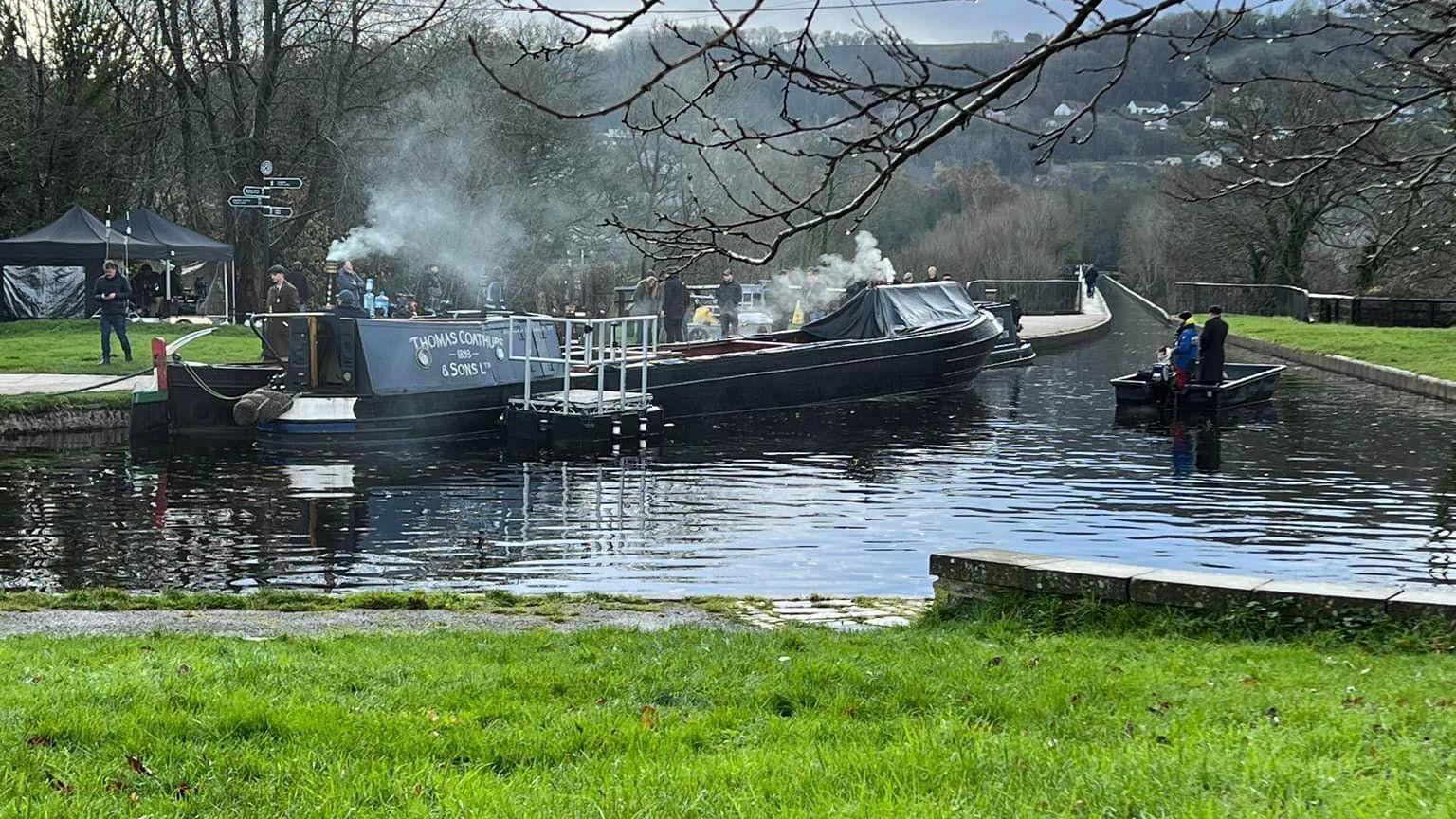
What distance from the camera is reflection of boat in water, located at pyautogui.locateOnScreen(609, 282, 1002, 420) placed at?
84.7 ft

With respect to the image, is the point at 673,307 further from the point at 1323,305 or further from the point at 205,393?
the point at 1323,305

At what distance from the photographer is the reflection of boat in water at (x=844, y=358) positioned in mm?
25812

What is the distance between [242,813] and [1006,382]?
97.7ft

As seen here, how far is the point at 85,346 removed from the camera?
1212 inches

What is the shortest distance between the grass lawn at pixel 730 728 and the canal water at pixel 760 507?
460 centimetres

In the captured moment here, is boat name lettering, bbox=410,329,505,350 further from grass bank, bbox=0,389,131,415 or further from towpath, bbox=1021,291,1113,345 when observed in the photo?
towpath, bbox=1021,291,1113,345

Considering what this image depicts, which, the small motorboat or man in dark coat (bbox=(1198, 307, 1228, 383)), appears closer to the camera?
the small motorboat

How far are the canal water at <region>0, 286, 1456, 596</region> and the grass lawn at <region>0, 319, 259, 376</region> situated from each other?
5.57 m

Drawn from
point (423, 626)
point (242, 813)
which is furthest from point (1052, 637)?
point (242, 813)

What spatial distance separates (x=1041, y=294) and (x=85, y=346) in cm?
4893

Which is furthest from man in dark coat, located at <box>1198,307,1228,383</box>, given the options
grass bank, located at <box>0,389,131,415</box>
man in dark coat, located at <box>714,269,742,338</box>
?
grass bank, located at <box>0,389,131,415</box>

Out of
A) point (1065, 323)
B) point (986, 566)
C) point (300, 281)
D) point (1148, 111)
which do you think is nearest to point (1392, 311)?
point (1065, 323)

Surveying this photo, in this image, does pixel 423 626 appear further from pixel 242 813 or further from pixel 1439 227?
pixel 1439 227

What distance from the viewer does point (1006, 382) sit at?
33.3m
